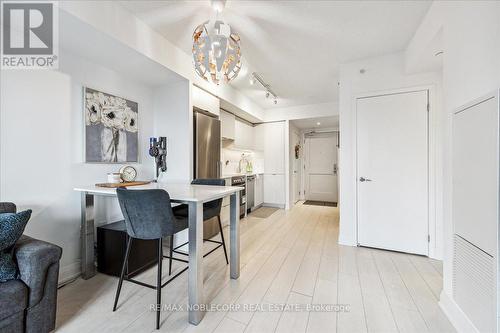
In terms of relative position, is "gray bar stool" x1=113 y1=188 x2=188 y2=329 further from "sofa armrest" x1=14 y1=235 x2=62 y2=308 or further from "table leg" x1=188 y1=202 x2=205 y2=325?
"sofa armrest" x1=14 y1=235 x2=62 y2=308

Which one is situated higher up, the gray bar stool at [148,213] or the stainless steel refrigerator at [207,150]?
the stainless steel refrigerator at [207,150]

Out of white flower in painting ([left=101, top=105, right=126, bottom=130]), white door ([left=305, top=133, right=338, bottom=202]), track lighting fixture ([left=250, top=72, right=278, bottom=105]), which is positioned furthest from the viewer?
white door ([left=305, top=133, right=338, bottom=202])

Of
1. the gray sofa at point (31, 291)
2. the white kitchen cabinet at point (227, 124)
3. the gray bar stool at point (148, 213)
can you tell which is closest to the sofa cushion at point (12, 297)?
the gray sofa at point (31, 291)

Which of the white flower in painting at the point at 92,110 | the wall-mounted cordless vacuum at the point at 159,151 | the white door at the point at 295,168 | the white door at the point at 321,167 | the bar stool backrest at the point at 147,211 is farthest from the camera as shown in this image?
the white door at the point at 321,167

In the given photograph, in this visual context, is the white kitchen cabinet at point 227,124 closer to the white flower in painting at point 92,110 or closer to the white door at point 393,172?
the white flower in painting at point 92,110

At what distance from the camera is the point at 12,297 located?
1.18 m

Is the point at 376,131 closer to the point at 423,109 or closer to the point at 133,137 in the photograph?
the point at 423,109

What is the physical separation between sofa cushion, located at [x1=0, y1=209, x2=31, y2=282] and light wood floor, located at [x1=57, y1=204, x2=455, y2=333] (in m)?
0.56

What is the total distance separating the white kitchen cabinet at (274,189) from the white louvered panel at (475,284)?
3870 mm

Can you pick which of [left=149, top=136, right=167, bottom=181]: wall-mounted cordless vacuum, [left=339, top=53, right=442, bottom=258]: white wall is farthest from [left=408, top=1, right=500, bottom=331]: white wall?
[left=149, top=136, right=167, bottom=181]: wall-mounted cordless vacuum

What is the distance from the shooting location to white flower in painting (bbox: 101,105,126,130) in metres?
2.35

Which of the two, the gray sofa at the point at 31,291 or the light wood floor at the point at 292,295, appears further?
the light wood floor at the point at 292,295

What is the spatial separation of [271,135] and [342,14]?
3509 mm

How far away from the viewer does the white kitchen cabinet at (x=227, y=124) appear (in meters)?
4.07
